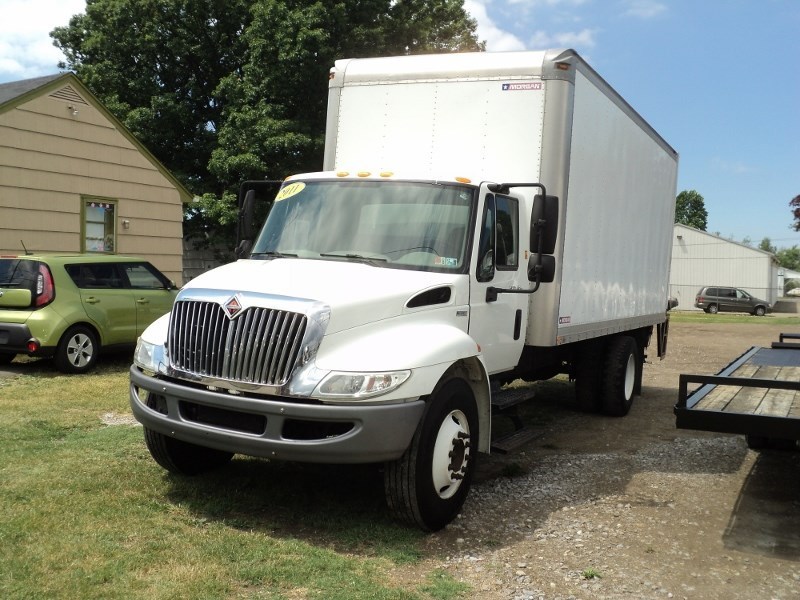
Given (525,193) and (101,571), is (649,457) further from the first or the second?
(101,571)

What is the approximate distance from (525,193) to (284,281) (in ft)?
7.89

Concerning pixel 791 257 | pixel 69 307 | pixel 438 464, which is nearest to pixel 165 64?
pixel 69 307

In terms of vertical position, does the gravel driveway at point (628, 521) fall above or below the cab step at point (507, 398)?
below

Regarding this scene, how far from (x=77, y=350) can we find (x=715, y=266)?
4880cm

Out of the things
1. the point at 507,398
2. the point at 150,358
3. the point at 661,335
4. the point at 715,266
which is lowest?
the point at 507,398

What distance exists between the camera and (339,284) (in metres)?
4.86

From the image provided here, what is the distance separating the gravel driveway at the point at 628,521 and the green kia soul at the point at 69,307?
237 inches

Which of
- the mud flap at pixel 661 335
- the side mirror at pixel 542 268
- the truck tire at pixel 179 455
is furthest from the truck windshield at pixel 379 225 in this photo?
the mud flap at pixel 661 335

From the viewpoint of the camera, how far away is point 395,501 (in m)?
4.75

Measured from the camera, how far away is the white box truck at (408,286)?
4539 millimetres

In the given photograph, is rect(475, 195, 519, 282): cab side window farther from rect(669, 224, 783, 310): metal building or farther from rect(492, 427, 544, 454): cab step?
rect(669, 224, 783, 310): metal building

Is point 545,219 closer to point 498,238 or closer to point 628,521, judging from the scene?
point 498,238

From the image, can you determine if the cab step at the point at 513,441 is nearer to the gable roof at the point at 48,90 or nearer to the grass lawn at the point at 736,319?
the gable roof at the point at 48,90

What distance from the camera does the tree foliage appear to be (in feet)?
76.6
